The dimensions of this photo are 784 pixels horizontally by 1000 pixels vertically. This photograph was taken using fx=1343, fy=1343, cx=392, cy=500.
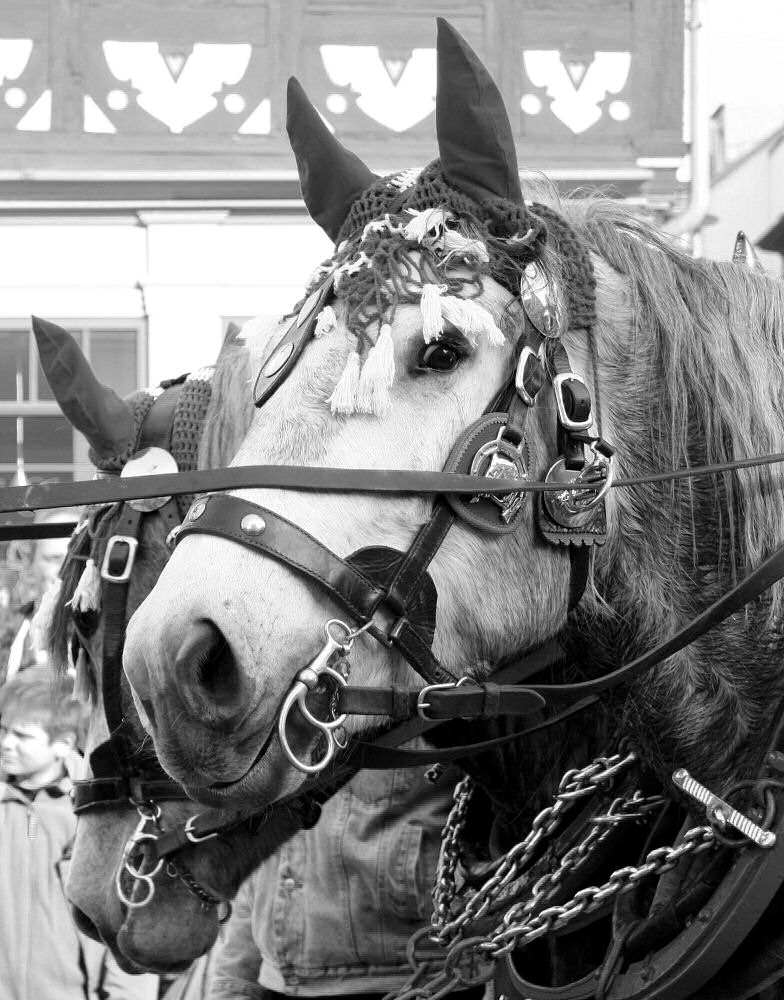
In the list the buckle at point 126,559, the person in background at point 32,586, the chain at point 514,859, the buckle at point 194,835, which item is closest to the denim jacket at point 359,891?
the chain at point 514,859

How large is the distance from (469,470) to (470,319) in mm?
211

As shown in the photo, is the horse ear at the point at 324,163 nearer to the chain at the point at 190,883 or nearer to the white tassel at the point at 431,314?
the white tassel at the point at 431,314

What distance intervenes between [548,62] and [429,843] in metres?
5.72

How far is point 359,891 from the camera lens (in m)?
3.06

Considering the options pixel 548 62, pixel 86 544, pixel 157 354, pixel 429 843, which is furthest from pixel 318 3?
pixel 429 843

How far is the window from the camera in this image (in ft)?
23.7

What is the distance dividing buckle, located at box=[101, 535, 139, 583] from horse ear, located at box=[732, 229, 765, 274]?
1.44 m

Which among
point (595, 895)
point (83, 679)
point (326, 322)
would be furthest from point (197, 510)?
point (83, 679)

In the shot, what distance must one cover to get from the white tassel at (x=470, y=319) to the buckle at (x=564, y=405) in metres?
0.12

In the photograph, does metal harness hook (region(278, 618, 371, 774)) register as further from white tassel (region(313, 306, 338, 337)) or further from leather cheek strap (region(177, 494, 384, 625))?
white tassel (region(313, 306, 338, 337))

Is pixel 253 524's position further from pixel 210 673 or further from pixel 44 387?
pixel 44 387

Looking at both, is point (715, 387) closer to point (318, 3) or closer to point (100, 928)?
point (100, 928)

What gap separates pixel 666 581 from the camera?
2068 mm

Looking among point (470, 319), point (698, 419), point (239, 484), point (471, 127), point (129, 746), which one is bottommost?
point (129, 746)
